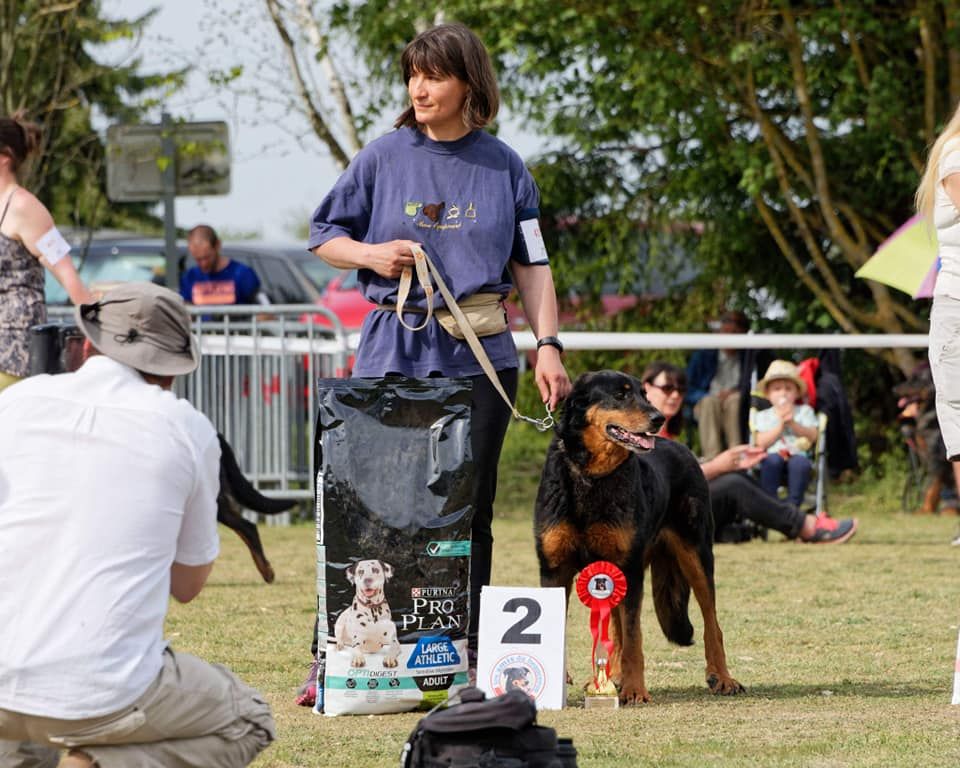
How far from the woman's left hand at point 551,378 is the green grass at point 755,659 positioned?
91cm

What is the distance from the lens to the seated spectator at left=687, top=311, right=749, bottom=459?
39.4 feet

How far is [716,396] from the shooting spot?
39.7ft

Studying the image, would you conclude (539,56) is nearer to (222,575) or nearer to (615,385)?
(222,575)

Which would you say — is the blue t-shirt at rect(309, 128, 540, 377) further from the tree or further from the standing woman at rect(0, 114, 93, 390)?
the tree

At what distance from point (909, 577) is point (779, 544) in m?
2.11

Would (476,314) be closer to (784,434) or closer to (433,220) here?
(433,220)

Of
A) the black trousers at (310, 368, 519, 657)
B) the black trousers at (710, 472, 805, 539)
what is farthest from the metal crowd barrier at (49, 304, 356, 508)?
the black trousers at (310, 368, 519, 657)

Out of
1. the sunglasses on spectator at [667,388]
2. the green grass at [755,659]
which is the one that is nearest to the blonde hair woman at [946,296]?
the green grass at [755,659]

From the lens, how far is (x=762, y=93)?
1412cm

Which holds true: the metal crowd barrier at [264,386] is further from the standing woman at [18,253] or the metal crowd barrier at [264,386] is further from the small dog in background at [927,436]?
the standing woman at [18,253]

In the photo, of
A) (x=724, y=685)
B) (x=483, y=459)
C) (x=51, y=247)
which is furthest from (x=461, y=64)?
(x=51, y=247)

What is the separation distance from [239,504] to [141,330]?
5.12m

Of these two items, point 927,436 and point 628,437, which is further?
point 927,436

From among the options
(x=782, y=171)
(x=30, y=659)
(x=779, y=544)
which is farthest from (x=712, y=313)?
(x=30, y=659)
